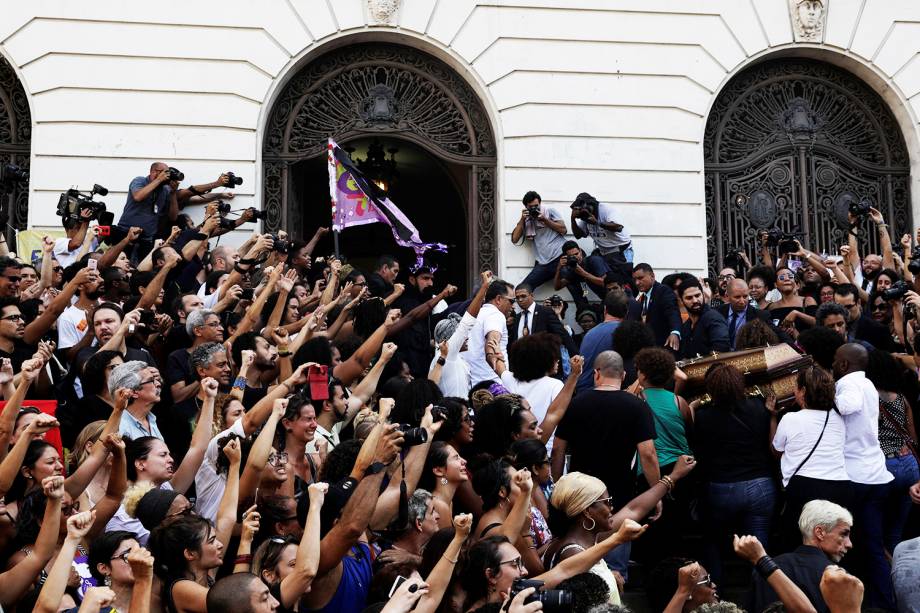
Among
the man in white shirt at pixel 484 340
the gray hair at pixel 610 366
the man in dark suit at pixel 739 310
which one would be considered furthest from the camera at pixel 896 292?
the gray hair at pixel 610 366

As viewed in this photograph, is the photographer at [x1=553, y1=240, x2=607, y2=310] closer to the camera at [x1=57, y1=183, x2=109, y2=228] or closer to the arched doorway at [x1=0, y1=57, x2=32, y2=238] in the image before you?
the camera at [x1=57, y1=183, x2=109, y2=228]

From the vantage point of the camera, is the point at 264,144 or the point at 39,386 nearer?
the point at 39,386

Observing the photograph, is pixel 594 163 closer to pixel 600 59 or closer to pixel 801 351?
pixel 600 59

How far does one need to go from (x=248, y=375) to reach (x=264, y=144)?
27.6 ft

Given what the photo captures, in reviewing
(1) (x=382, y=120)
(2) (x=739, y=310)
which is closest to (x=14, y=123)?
(1) (x=382, y=120)

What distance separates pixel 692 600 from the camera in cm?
723

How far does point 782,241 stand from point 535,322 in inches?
168

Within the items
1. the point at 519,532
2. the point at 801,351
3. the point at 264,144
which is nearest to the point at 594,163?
the point at 264,144

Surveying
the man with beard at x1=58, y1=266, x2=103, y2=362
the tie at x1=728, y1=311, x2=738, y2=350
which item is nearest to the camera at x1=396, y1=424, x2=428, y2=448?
the man with beard at x1=58, y1=266, x2=103, y2=362

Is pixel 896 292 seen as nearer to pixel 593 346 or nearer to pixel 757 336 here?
pixel 757 336

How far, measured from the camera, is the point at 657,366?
9406 mm

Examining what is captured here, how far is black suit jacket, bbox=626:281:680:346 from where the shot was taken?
12.5m

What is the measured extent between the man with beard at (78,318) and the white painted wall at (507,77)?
5648 millimetres

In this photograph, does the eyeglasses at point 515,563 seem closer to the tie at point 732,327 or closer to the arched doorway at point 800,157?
the tie at point 732,327
